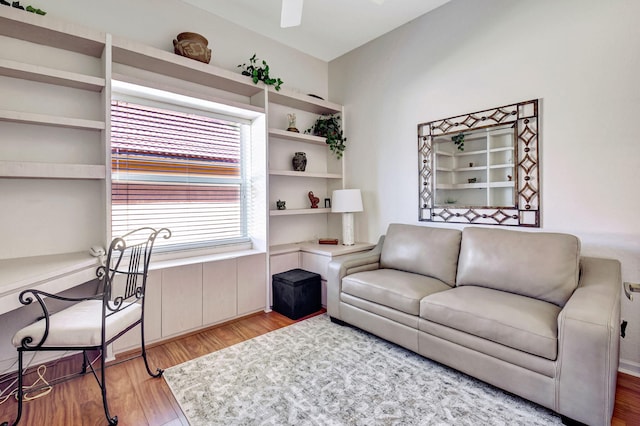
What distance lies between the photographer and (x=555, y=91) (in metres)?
2.30

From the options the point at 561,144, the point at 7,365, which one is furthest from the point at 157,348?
the point at 561,144

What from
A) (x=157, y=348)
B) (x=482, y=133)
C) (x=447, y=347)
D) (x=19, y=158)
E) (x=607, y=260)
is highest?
(x=482, y=133)

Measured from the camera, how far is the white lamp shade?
3.46 m

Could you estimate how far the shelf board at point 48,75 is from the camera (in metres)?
1.94

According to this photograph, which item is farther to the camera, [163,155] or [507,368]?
[163,155]

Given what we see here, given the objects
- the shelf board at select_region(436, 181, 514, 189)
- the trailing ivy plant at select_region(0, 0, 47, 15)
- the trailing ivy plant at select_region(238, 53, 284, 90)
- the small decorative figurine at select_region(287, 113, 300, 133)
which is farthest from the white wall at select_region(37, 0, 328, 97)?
the shelf board at select_region(436, 181, 514, 189)

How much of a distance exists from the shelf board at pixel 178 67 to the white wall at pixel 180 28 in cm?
25

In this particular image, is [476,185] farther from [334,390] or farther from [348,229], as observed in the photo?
[334,390]

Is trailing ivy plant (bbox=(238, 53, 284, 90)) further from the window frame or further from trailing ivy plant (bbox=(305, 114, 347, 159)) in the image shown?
trailing ivy plant (bbox=(305, 114, 347, 159))

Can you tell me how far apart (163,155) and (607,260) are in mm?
3545

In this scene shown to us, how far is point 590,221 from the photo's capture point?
7.16ft

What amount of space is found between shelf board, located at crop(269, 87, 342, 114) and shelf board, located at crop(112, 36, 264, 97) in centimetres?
24

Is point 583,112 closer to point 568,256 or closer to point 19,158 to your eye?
point 568,256

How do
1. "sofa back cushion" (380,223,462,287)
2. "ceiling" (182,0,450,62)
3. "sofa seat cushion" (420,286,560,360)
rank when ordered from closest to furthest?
1. "sofa seat cushion" (420,286,560,360)
2. "sofa back cushion" (380,223,462,287)
3. "ceiling" (182,0,450,62)
